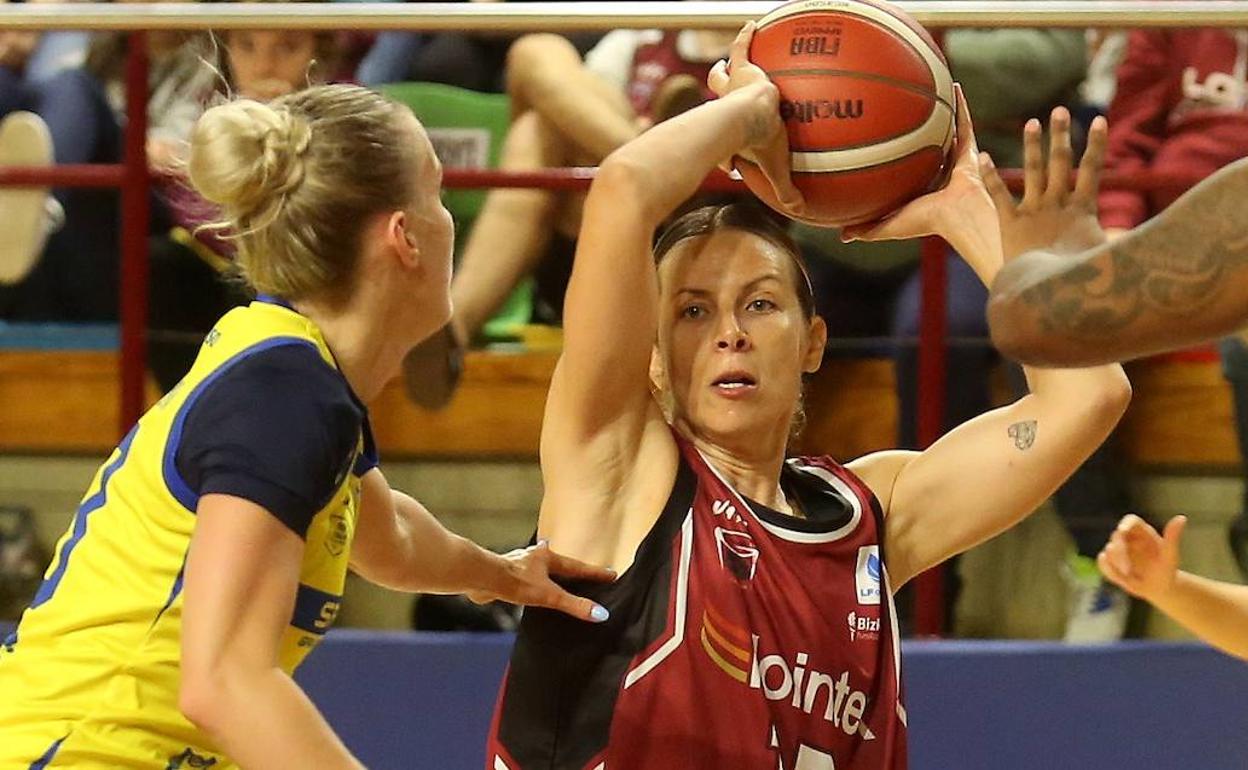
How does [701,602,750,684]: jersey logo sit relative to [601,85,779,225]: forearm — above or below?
below

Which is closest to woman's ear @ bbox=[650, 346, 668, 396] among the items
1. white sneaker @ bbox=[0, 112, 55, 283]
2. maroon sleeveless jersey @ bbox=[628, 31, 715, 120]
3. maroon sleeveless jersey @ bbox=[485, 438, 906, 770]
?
maroon sleeveless jersey @ bbox=[485, 438, 906, 770]

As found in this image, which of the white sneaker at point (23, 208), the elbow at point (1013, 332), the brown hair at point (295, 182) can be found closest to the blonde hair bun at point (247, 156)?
the brown hair at point (295, 182)

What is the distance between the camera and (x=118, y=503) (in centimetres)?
178

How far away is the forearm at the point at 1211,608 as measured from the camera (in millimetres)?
2281

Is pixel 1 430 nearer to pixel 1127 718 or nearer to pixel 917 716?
pixel 917 716

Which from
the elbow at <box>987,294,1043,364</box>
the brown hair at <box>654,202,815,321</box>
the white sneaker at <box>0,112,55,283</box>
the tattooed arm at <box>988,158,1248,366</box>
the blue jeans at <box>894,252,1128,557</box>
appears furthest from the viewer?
the white sneaker at <box>0,112,55,283</box>

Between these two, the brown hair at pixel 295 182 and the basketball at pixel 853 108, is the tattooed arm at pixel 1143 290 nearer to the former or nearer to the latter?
the basketball at pixel 853 108

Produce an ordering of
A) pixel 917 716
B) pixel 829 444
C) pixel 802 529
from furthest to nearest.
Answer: pixel 829 444, pixel 917 716, pixel 802 529

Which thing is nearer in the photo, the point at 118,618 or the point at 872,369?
the point at 118,618

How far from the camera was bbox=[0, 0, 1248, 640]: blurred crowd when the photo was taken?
332cm

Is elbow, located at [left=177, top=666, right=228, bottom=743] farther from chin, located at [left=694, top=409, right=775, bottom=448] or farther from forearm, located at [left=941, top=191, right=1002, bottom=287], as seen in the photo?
forearm, located at [left=941, top=191, right=1002, bottom=287]

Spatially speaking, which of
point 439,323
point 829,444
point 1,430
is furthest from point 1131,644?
point 1,430

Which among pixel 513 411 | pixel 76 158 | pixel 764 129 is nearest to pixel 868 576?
pixel 764 129

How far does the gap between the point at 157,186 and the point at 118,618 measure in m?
2.06
